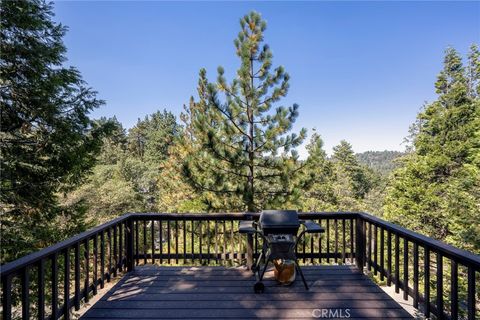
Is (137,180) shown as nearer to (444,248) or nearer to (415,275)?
(415,275)

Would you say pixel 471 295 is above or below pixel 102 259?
above

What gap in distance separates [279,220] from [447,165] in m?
13.6

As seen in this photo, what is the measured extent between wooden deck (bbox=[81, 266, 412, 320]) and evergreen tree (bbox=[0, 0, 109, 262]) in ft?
10.4

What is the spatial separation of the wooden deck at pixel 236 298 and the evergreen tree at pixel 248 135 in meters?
3.77

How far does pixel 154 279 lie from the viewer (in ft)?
10.5

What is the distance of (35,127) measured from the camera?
5.25 meters

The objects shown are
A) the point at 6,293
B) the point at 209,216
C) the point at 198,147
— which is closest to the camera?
the point at 6,293

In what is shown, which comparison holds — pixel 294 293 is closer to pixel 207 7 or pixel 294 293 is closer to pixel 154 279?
pixel 154 279

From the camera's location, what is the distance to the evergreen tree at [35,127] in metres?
4.89

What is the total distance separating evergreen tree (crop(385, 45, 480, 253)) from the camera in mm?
10664

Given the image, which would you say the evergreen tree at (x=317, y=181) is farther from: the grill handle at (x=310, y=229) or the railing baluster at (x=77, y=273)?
the railing baluster at (x=77, y=273)

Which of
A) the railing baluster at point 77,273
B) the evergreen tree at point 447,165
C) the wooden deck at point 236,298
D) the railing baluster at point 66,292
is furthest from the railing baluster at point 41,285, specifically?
the evergreen tree at point 447,165

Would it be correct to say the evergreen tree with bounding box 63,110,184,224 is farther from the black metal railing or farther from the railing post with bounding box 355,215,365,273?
the railing post with bounding box 355,215,365,273

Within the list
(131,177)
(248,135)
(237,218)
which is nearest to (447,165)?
(248,135)
